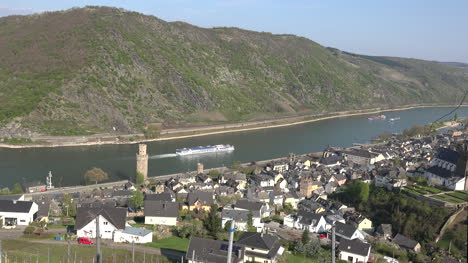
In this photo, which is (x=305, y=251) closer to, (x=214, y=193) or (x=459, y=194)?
(x=214, y=193)

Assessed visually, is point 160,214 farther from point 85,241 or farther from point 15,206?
point 15,206

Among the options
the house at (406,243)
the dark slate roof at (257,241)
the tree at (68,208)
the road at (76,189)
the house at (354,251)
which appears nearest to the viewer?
the dark slate roof at (257,241)

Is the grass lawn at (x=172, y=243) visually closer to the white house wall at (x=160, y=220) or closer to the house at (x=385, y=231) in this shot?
the white house wall at (x=160, y=220)

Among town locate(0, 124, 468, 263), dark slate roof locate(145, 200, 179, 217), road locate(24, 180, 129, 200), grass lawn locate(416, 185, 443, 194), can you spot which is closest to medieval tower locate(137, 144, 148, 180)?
town locate(0, 124, 468, 263)

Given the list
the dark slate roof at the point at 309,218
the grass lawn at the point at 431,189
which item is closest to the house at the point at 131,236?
the dark slate roof at the point at 309,218

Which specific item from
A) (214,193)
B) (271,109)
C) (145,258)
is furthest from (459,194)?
(271,109)

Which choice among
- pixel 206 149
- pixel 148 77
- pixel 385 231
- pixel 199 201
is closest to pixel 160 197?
pixel 199 201
